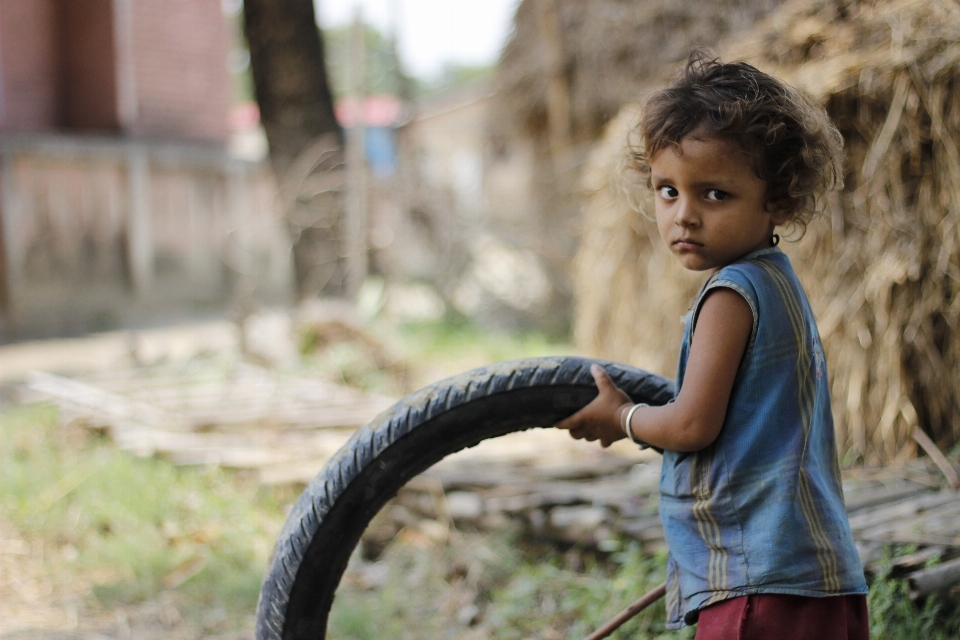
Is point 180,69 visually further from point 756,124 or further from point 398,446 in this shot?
point 756,124

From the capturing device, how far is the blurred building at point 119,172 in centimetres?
940

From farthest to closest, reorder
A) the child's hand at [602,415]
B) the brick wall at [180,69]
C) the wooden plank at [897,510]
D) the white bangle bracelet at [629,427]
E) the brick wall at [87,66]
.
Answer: the brick wall at [180,69]
the brick wall at [87,66]
the wooden plank at [897,510]
the child's hand at [602,415]
the white bangle bracelet at [629,427]

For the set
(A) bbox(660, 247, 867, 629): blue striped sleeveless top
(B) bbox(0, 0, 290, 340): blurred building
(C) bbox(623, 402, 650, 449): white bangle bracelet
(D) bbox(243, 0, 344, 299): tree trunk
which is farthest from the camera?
(B) bbox(0, 0, 290, 340): blurred building

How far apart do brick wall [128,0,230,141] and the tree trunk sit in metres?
3.40

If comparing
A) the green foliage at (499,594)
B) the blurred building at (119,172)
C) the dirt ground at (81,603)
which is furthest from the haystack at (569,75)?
the green foliage at (499,594)

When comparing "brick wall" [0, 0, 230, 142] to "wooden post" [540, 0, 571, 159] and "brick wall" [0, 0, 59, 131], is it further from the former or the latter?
"wooden post" [540, 0, 571, 159]

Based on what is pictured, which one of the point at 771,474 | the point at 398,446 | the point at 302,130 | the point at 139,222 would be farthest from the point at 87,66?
the point at 771,474

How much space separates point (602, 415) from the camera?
1.81 m

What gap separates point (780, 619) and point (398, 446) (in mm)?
879

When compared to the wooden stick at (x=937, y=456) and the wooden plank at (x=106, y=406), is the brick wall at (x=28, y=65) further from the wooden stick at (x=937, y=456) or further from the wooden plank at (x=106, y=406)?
the wooden stick at (x=937, y=456)

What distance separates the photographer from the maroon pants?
1.54 meters

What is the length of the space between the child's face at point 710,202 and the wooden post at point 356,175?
6.06m

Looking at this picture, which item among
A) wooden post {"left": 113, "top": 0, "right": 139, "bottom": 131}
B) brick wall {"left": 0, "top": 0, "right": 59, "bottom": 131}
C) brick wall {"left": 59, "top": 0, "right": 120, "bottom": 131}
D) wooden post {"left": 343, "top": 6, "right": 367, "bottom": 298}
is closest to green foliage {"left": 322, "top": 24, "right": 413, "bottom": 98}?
wooden post {"left": 343, "top": 6, "right": 367, "bottom": 298}

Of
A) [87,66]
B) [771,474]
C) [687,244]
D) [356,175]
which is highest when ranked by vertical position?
[87,66]
